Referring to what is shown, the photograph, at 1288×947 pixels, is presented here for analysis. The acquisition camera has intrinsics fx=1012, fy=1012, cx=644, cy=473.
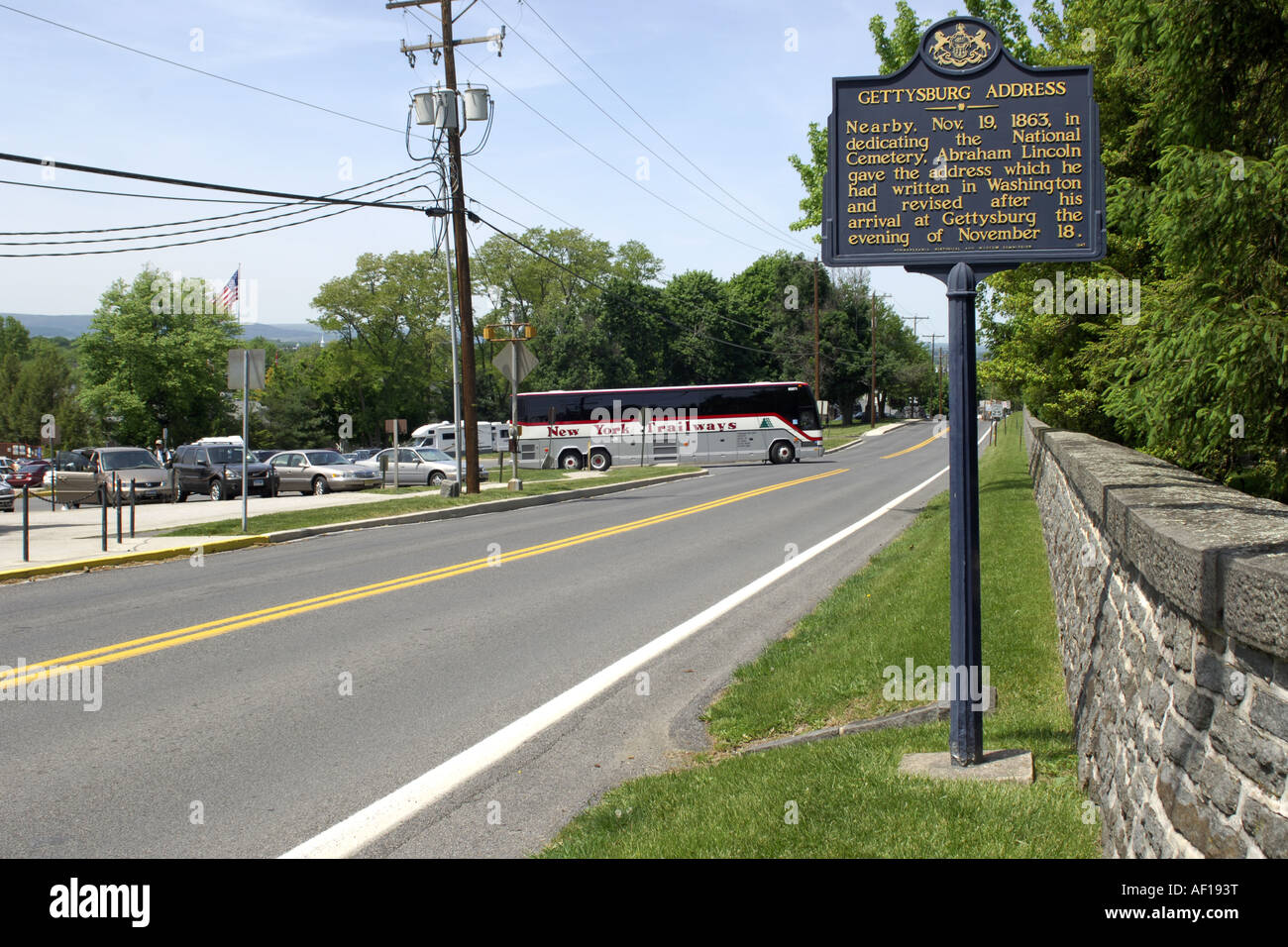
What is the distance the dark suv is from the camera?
30.2 meters

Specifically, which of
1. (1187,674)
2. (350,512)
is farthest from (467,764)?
(350,512)

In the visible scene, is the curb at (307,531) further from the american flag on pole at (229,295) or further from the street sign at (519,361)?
the american flag on pole at (229,295)

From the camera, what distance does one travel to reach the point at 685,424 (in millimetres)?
48375

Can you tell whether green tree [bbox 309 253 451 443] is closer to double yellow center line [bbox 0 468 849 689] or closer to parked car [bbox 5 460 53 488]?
parked car [bbox 5 460 53 488]

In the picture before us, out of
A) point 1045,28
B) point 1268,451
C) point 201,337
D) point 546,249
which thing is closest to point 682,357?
point 546,249

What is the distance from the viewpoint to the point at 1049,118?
17.2 feet

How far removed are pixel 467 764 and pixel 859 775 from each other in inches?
88.6

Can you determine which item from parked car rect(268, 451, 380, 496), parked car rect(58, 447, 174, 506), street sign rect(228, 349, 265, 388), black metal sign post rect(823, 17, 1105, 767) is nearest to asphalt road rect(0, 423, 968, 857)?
black metal sign post rect(823, 17, 1105, 767)

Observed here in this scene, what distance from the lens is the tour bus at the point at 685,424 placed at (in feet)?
157

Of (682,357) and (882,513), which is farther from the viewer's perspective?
(682,357)

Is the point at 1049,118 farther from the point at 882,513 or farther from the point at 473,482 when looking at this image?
the point at 473,482

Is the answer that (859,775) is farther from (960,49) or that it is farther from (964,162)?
(960,49)

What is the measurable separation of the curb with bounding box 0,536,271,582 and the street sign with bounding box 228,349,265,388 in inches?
104

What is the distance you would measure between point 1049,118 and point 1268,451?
670 centimetres
